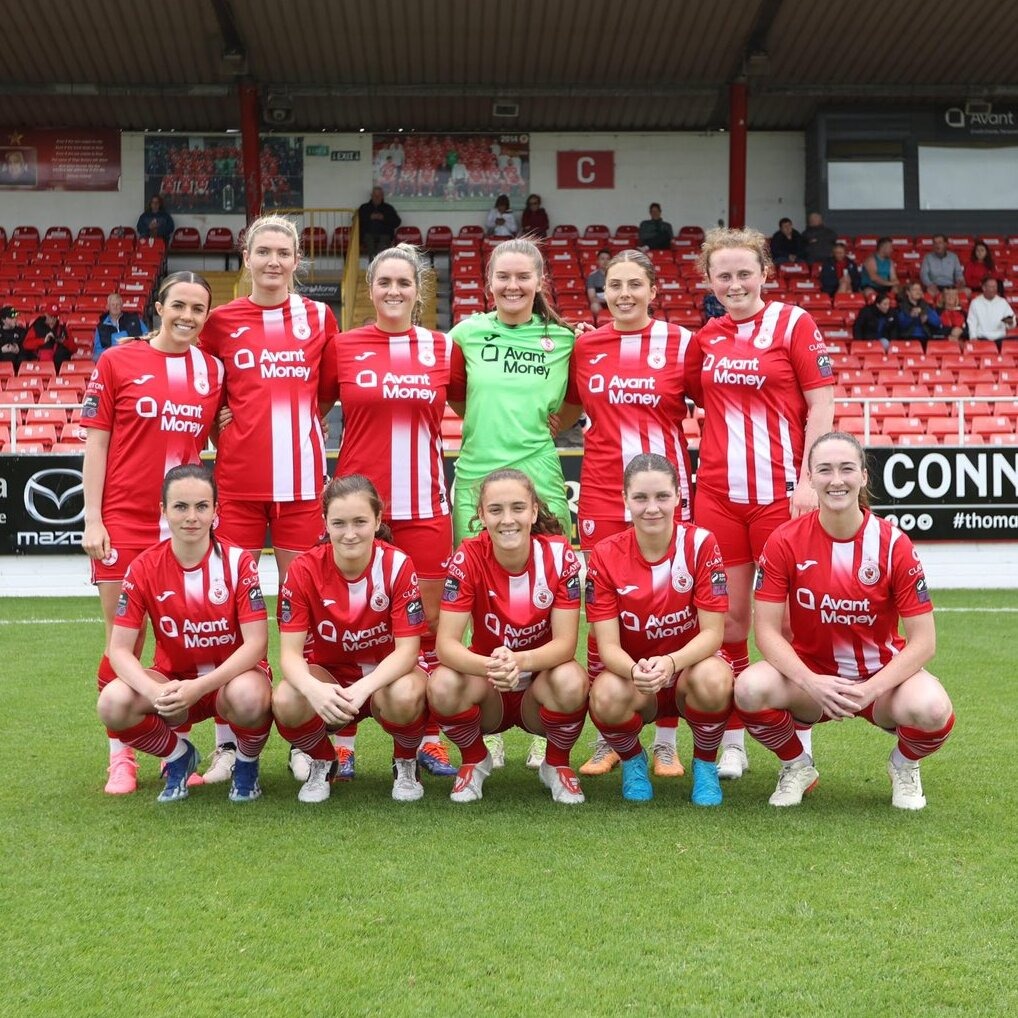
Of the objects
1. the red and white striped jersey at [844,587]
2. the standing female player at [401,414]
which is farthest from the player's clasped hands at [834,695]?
the standing female player at [401,414]

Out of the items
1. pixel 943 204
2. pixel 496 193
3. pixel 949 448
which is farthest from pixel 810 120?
pixel 949 448

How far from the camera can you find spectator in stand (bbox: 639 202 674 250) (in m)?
15.7

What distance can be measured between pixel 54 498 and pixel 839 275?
9914 millimetres

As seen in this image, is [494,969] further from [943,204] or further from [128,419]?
[943,204]

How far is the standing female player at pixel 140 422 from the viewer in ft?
12.3

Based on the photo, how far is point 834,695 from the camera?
3238 millimetres

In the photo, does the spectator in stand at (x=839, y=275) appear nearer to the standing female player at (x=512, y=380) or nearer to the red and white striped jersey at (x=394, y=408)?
the standing female player at (x=512, y=380)

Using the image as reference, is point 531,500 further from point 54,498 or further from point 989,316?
point 989,316

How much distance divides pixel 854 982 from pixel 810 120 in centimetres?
1636

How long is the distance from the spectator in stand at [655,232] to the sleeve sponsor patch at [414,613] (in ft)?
42.4

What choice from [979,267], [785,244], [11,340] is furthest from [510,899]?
[979,267]

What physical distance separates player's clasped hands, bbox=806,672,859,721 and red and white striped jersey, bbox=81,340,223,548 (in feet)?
6.69

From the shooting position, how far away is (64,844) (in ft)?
9.98

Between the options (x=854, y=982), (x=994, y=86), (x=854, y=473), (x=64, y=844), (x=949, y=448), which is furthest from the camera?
(x=994, y=86)
